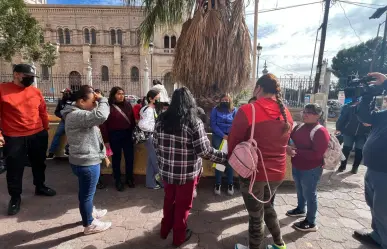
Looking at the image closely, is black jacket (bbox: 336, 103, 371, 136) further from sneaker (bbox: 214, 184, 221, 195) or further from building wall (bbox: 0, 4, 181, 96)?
building wall (bbox: 0, 4, 181, 96)

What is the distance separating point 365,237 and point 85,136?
345cm

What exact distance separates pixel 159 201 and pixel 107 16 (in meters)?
35.1

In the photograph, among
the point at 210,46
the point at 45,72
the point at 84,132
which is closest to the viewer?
the point at 84,132

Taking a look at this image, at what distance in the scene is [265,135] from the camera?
193cm

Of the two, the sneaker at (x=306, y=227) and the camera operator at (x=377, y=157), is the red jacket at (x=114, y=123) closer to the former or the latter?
the sneaker at (x=306, y=227)

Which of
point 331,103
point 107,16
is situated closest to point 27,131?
point 331,103

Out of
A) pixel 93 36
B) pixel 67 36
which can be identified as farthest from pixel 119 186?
pixel 67 36

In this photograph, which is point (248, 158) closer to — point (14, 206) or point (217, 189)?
point (217, 189)

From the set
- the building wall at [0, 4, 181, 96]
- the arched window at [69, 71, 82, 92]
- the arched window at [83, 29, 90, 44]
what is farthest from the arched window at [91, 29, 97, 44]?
the arched window at [69, 71, 82, 92]

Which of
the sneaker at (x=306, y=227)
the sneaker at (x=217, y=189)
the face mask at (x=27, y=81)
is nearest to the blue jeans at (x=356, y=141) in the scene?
the sneaker at (x=306, y=227)

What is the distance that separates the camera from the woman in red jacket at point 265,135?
1.90 m

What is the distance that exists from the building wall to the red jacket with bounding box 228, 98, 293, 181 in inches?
1097

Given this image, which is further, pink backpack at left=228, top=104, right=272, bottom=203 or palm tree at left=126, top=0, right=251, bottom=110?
palm tree at left=126, top=0, right=251, bottom=110

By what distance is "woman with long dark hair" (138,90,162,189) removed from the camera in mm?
3592
